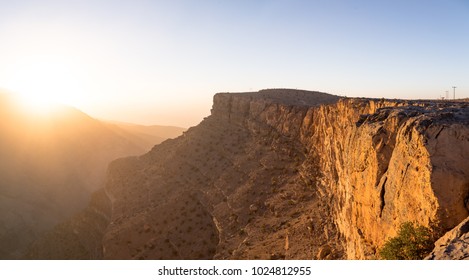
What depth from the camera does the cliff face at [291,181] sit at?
14070mm

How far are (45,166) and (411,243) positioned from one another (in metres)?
101

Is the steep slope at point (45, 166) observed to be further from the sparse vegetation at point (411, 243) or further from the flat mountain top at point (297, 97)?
the sparse vegetation at point (411, 243)

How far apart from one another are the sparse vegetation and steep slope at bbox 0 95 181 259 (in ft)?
221

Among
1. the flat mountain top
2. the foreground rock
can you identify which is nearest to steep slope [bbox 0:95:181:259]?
the flat mountain top

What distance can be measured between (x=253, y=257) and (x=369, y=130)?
16008 millimetres

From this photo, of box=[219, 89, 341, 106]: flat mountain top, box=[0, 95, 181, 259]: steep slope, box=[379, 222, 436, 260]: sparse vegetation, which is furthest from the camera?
box=[0, 95, 181, 259]: steep slope

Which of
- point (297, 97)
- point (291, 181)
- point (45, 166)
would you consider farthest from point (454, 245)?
point (45, 166)

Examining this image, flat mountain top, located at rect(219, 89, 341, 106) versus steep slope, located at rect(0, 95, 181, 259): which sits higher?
flat mountain top, located at rect(219, 89, 341, 106)

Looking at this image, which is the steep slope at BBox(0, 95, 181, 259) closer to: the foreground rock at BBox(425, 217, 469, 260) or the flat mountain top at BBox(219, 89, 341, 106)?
the flat mountain top at BBox(219, 89, 341, 106)

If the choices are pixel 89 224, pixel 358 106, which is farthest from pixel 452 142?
pixel 89 224

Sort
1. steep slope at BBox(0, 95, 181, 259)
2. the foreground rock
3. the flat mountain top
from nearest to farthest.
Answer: the foreground rock
the flat mountain top
steep slope at BBox(0, 95, 181, 259)

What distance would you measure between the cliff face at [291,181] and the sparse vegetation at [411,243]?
1.52ft

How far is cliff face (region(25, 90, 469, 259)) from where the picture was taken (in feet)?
46.2

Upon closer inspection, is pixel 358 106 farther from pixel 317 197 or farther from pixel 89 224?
pixel 89 224
